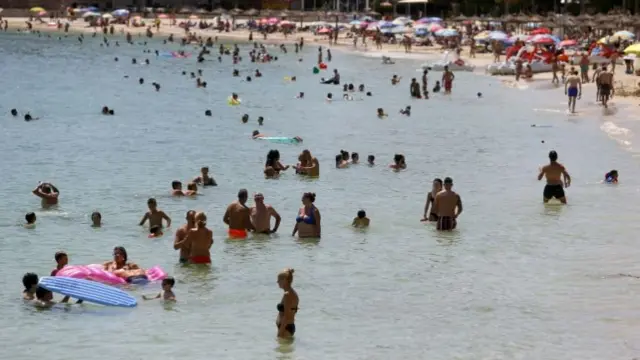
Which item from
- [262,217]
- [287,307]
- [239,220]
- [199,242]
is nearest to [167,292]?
[199,242]

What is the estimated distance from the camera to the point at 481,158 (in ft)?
89.6

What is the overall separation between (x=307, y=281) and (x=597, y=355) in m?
4.53

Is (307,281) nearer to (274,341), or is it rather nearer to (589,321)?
(274,341)

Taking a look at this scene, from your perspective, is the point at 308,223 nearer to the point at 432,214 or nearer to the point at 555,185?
the point at 432,214

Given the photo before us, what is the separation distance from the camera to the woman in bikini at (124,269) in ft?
48.2

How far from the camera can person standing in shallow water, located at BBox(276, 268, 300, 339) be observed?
11538mm

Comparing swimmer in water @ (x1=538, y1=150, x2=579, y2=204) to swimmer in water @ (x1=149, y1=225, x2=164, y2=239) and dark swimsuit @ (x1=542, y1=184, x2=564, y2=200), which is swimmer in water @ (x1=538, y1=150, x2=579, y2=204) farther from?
swimmer in water @ (x1=149, y1=225, x2=164, y2=239)

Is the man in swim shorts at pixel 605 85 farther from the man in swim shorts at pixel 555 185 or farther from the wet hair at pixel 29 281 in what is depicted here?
the wet hair at pixel 29 281

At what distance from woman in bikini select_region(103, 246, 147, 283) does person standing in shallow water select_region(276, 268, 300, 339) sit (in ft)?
9.44

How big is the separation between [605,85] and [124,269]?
77.6 ft

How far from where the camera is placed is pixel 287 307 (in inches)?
475

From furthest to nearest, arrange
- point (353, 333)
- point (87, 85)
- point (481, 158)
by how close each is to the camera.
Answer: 1. point (87, 85)
2. point (481, 158)
3. point (353, 333)

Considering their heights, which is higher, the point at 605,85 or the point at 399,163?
the point at 605,85

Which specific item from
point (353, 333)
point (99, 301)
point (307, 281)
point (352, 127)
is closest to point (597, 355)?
point (353, 333)
